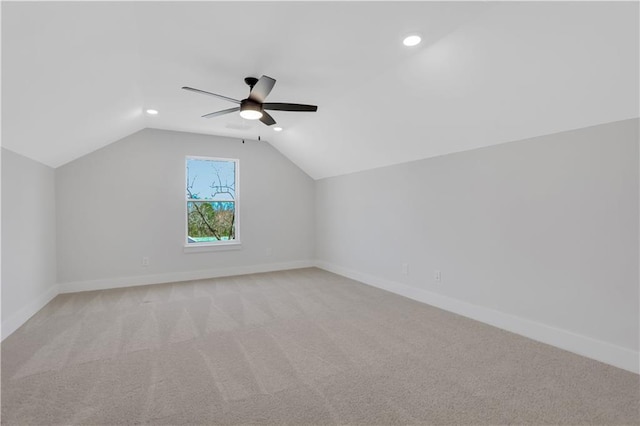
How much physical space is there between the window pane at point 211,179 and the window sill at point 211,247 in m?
0.83

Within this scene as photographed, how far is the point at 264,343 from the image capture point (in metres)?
2.81

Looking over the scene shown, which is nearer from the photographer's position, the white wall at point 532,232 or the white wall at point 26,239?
the white wall at point 532,232

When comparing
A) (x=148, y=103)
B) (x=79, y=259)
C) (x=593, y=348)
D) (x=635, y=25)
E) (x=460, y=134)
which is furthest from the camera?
(x=79, y=259)

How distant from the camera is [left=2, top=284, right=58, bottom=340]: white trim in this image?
2953 mm

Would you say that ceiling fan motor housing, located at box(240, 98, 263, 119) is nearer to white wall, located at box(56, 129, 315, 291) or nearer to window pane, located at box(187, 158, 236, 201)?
white wall, located at box(56, 129, 315, 291)

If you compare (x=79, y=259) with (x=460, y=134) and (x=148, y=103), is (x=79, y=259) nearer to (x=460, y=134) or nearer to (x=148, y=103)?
(x=148, y=103)

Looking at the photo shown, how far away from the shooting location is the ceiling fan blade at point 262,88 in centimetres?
256

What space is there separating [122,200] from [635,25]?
584 cm

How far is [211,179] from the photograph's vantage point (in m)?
5.67

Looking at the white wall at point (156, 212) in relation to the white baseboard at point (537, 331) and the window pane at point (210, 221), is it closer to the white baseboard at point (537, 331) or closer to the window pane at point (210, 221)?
the window pane at point (210, 221)

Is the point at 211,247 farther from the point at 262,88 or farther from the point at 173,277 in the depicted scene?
the point at 262,88

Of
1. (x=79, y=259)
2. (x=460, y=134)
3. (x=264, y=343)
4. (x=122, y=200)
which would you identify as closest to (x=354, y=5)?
(x=460, y=134)

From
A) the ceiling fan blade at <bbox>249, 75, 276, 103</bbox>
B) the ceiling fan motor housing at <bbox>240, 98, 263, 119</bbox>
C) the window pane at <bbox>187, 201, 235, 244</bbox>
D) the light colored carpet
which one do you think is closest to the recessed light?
the ceiling fan blade at <bbox>249, 75, 276, 103</bbox>

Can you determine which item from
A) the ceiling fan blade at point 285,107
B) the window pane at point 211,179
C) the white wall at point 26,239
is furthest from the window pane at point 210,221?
the ceiling fan blade at point 285,107
